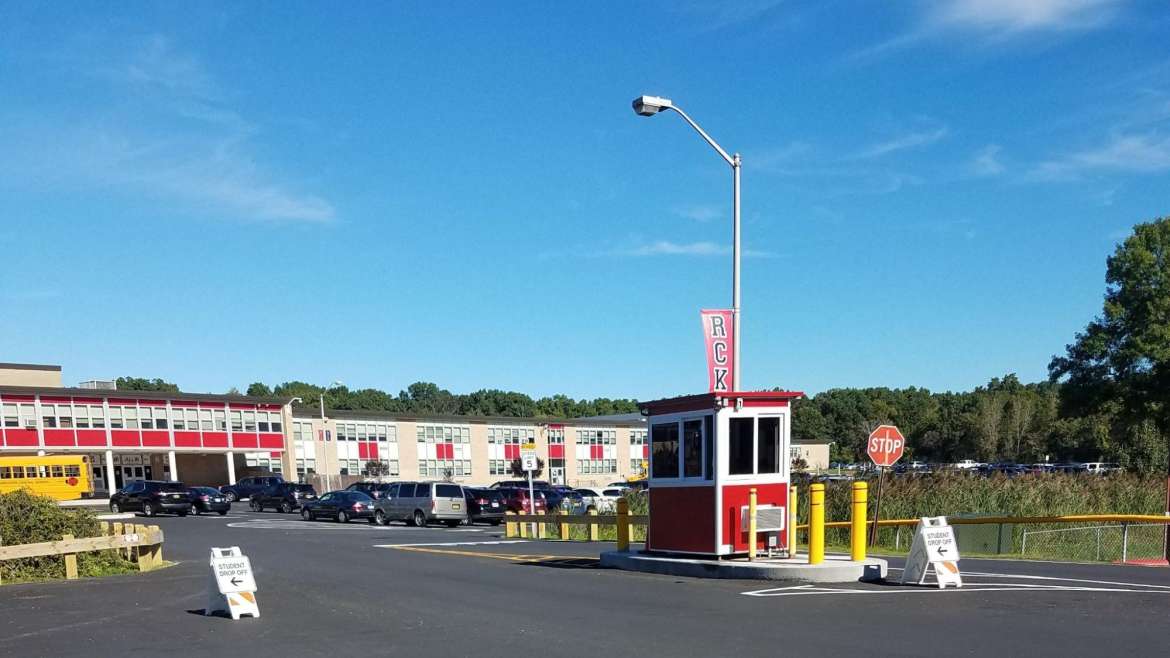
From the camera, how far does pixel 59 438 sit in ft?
222

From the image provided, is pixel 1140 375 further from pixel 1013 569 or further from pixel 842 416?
pixel 842 416

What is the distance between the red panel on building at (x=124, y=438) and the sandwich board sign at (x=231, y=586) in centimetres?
6256

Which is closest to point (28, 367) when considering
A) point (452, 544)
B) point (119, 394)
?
point (119, 394)

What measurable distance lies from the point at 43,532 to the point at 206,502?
96.1 feet

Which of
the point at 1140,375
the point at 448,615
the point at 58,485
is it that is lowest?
the point at 448,615

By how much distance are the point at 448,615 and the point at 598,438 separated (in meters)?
83.5

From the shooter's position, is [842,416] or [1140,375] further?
[842,416]

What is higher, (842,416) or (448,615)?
(842,416)

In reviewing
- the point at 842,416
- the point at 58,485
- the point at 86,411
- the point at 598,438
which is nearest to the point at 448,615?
the point at 58,485

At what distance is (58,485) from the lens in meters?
51.7

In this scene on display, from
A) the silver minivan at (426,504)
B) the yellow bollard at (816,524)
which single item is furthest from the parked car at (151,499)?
the yellow bollard at (816,524)

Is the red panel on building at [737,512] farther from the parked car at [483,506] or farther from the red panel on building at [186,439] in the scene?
the red panel on building at [186,439]

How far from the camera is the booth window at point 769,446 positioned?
1698 centimetres

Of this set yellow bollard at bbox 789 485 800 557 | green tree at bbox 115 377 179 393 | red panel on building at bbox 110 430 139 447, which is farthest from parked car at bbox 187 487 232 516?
green tree at bbox 115 377 179 393
